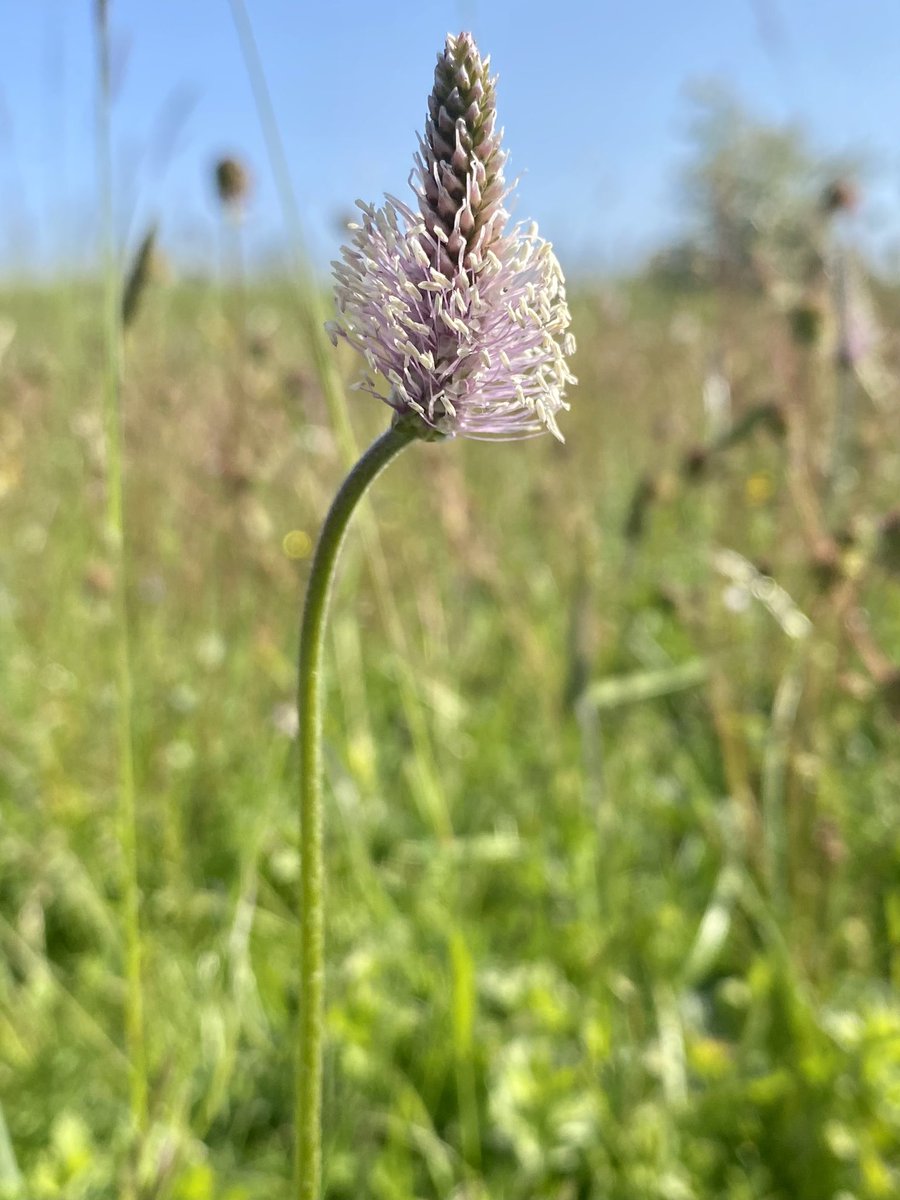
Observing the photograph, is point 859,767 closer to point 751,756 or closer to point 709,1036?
point 751,756

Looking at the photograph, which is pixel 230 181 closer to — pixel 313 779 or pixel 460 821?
pixel 460 821

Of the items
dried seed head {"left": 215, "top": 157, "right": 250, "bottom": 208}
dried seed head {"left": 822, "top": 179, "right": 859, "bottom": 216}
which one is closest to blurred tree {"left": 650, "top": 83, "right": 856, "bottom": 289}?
dried seed head {"left": 822, "top": 179, "right": 859, "bottom": 216}

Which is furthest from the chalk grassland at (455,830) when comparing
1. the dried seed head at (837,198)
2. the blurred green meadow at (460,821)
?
the dried seed head at (837,198)

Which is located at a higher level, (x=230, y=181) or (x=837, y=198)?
(x=230, y=181)

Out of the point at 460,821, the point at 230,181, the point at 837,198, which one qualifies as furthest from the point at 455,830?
the point at 837,198

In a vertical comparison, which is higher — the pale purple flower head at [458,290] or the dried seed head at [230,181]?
the dried seed head at [230,181]

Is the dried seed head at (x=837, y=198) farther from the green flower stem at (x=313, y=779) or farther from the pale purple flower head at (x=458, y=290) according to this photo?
the green flower stem at (x=313, y=779)

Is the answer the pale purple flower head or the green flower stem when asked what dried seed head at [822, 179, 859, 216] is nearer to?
the pale purple flower head
